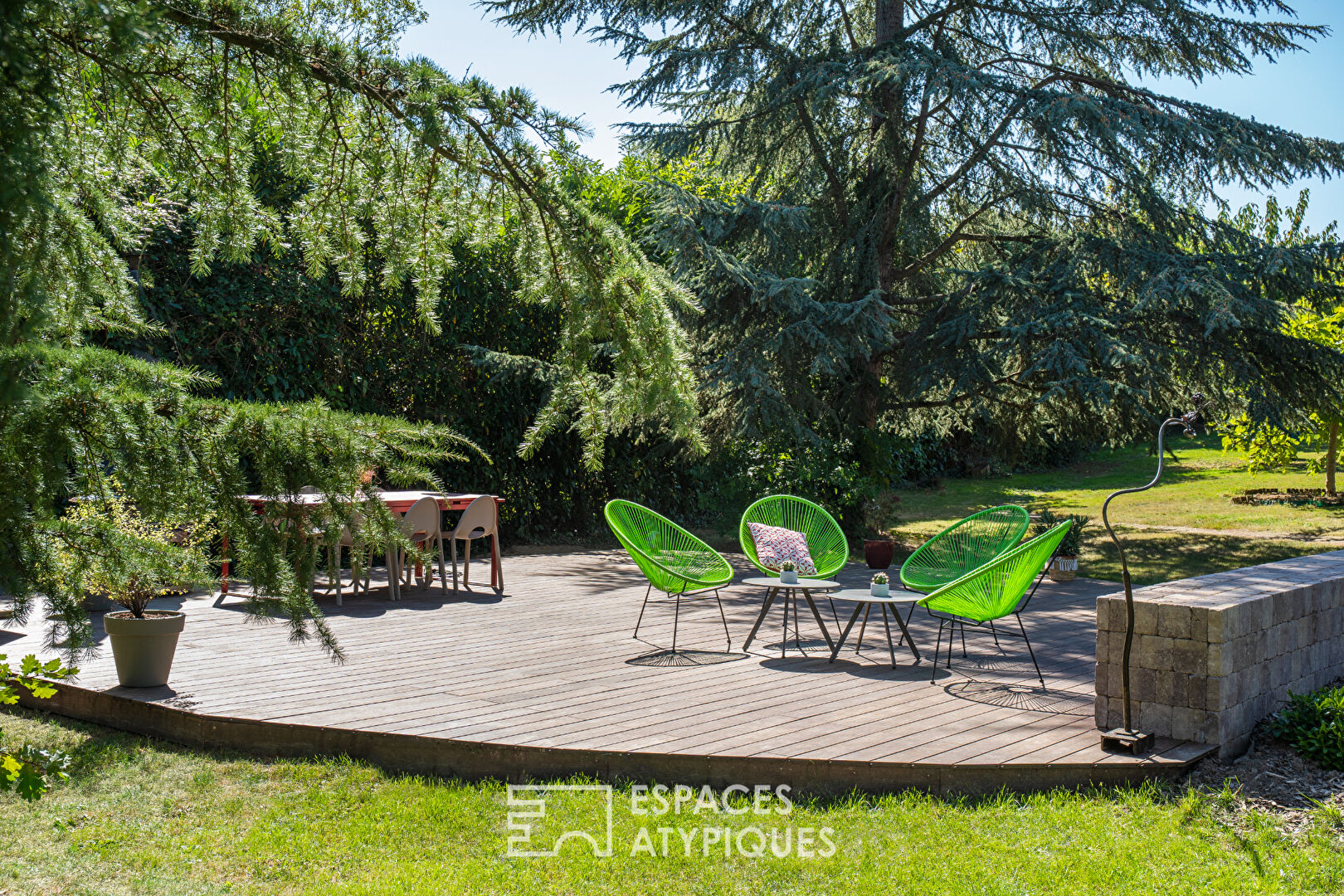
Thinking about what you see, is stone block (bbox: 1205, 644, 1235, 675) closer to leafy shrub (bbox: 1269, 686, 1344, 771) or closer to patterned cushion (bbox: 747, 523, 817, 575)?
leafy shrub (bbox: 1269, 686, 1344, 771)

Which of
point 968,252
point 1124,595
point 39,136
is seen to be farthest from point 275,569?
point 968,252

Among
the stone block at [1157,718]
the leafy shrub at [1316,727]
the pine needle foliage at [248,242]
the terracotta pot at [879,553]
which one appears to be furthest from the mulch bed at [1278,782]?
the terracotta pot at [879,553]

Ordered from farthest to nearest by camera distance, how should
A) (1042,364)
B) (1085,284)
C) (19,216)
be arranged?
(1085,284), (1042,364), (19,216)

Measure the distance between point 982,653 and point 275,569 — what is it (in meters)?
5.06

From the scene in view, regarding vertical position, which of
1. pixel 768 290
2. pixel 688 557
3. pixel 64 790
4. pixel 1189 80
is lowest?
pixel 64 790

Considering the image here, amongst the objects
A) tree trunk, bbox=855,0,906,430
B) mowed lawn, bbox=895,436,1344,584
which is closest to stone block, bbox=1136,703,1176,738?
mowed lawn, bbox=895,436,1344,584

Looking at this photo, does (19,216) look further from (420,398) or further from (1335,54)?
(1335,54)

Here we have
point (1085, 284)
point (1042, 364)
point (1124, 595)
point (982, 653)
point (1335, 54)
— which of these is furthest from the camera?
point (1335, 54)

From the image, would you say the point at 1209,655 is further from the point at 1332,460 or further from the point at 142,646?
the point at 1332,460

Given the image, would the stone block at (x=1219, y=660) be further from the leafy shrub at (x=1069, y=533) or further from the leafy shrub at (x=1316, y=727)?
the leafy shrub at (x=1069, y=533)

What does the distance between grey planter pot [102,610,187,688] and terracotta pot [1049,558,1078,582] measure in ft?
23.5

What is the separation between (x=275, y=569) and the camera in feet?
4.61

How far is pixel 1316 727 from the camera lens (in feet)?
12.8

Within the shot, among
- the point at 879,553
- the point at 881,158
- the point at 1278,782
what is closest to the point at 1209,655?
the point at 1278,782
